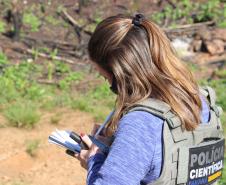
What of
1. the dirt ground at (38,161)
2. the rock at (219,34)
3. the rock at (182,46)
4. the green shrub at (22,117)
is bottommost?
the rock at (182,46)

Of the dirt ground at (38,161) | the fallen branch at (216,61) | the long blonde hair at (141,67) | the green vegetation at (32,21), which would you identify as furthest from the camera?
the green vegetation at (32,21)

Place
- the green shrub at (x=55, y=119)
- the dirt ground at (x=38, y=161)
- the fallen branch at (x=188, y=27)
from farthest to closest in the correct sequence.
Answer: the fallen branch at (x=188, y=27) < the green shrub at (x=55, y=119) < the dirt ground at (x=38, y=161)

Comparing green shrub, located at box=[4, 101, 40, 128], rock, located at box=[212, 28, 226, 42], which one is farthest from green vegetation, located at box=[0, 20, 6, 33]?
rock, located at box=[212, 28, 226, 42]

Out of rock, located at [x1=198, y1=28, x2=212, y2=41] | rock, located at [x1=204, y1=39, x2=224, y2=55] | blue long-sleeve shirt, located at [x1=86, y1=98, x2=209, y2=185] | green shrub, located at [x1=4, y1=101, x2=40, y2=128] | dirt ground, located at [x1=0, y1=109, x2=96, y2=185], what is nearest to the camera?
blue long-sleeve shirt, located at [x1=86, y1=98, x2=209, y2=185]

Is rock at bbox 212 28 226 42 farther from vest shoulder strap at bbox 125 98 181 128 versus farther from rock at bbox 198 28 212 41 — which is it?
vest shoulder strap at bbox 125 98 181 128

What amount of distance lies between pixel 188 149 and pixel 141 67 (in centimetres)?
32

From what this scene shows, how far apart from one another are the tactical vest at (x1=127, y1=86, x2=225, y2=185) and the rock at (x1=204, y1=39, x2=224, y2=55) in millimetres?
7942

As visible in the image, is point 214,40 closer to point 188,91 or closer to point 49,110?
point 49,110

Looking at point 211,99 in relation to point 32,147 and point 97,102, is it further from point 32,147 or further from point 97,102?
point 97,102

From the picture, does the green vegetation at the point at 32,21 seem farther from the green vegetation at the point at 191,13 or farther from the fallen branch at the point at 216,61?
the fallen branch at the point at 216,61

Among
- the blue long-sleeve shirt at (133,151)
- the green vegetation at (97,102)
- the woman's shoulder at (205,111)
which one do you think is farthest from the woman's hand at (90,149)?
the green vegetation at (97,102)

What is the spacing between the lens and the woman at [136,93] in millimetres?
1949

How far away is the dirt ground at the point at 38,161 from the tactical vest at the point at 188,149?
10.3 feet

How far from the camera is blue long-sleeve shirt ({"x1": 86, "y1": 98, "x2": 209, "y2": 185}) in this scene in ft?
6.36
